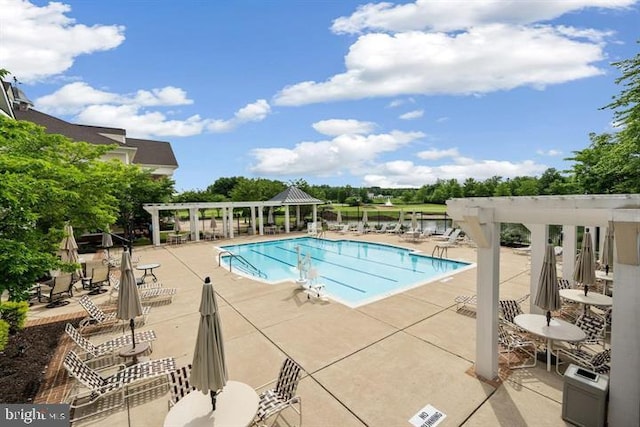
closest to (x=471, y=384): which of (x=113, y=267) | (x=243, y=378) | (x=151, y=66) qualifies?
(x=243, y=378)

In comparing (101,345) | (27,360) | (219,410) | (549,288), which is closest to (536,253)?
(549,288)

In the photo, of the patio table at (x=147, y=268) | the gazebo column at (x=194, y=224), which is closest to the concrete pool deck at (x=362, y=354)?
the patio table at (x=147, y=268)

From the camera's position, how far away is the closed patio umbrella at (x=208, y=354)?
3447 millimetres

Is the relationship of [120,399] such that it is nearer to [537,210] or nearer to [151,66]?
[537,210]

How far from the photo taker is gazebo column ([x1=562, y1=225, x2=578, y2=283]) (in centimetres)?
843

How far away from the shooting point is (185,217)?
4066 cm

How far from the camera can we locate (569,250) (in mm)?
8609

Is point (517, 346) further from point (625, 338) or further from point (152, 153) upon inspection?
point (152, 153)

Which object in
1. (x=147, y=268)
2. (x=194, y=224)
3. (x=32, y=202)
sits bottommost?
(x=147, y=268)

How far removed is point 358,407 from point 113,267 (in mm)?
13797

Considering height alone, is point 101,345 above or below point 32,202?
below

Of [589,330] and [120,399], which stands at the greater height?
[589,330]

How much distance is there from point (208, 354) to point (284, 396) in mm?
1399

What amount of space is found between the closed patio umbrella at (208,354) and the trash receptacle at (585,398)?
4.56m
